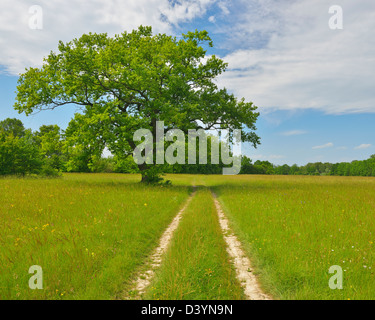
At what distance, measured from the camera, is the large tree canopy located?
68.4 feet

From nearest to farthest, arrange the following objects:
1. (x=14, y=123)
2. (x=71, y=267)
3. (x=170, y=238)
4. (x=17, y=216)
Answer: (x=71, y=267)
(x=170, y=238)
(x=17, y=216)
(x=14, y=123)

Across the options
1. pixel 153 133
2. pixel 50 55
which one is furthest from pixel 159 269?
pixel 50 55

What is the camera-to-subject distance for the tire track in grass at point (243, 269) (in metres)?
4.49

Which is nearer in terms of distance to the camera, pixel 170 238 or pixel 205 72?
pixel 170 238

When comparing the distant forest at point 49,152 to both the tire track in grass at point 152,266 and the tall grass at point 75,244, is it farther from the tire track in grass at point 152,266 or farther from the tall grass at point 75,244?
the tire track in grass at point 152,266

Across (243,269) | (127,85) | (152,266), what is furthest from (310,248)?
(127,85)

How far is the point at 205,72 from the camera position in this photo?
84.1 ft

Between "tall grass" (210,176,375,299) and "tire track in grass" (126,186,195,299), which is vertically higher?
"tall grass" (210,176,375,299)

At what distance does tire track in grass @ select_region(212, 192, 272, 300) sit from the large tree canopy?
14.1 metres

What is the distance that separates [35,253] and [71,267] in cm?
133

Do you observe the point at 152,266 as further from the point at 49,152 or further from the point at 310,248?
the point at 49,152

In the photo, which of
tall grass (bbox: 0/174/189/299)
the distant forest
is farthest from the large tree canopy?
tall grass (bbox: 0/174/189/299)

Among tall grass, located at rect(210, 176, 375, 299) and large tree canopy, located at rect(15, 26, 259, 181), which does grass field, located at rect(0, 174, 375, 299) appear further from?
large tree canopy, located at rect(15, 26, 259, 181)
